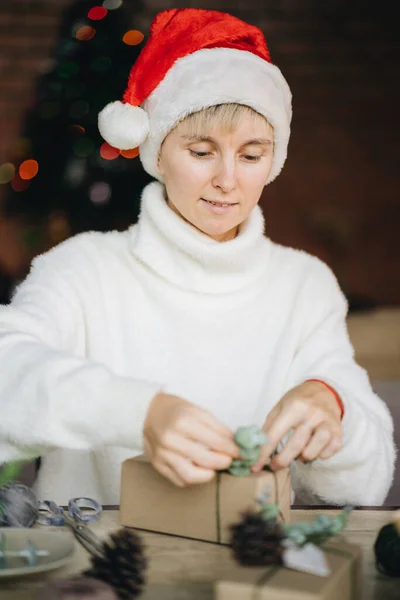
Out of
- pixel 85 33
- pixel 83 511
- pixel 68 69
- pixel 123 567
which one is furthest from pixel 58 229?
pixel 123 567

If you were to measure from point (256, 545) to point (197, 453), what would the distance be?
0.50ft

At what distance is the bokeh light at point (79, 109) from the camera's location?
2.88m

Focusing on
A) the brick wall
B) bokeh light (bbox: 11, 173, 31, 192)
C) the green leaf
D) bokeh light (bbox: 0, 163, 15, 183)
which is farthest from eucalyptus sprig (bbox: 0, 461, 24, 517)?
the brick wall

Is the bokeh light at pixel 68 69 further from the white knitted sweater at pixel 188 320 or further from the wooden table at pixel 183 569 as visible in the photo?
the wooden table at pixel 183 569

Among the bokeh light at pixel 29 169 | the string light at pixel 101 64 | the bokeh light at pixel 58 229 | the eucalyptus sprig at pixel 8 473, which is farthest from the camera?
the bokeh light at pixel 58 229

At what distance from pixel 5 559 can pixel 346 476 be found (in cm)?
57

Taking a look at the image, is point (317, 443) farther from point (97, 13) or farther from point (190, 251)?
point (97, 13)

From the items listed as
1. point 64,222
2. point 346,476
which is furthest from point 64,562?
point 64,222

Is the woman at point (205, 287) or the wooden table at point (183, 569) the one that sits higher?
the woman at point (205, 287)

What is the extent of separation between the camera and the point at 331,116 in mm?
4203

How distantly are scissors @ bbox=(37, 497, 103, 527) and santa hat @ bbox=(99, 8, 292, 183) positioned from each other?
65cm

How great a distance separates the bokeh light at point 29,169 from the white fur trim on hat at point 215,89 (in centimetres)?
172

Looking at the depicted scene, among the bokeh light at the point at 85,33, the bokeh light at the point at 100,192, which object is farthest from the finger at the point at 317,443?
the bokeh light at the point at 85,33

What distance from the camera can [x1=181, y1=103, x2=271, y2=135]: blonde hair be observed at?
1.35 metres
